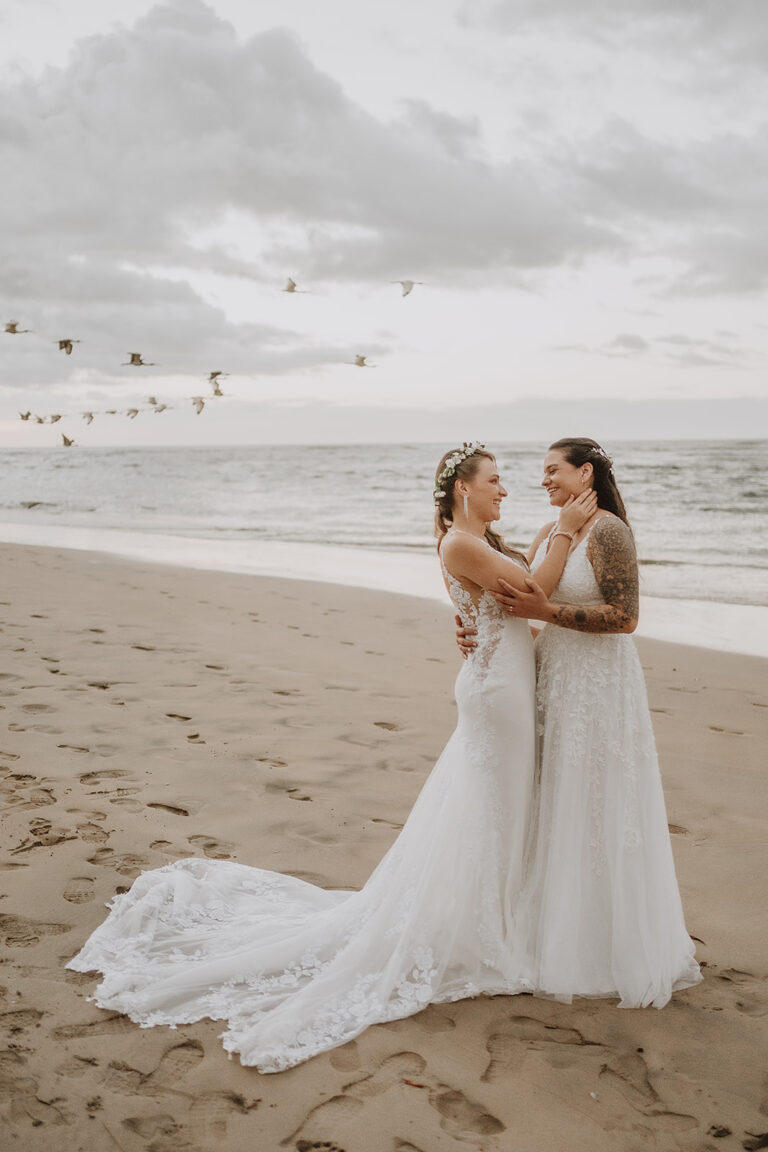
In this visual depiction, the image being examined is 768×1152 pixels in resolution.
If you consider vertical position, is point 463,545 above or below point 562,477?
below

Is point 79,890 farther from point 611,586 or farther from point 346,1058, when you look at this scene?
point 611,586

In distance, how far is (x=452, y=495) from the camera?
4.03m

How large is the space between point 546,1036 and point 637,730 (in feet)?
4.20

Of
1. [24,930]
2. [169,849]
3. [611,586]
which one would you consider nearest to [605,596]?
[611,586]

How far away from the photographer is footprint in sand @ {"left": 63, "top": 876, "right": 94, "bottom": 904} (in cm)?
427

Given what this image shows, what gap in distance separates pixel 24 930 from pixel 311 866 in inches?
57.2

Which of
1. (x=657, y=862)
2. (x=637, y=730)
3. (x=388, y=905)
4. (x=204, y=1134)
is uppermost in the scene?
(x=637, y=730)

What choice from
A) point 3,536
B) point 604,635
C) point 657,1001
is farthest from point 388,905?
point 3,536

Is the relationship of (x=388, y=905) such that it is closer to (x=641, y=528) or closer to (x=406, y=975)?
(x=406, y=975)

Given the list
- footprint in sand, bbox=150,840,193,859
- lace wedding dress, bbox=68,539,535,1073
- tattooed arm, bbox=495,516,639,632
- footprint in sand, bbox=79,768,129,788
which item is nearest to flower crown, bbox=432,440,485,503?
lace wedding dress, bbox=68,539,535,1073

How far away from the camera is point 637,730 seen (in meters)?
3.90

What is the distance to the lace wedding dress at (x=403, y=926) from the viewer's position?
3570 millimetres

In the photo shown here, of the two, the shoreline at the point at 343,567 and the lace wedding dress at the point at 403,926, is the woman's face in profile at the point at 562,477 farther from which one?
the shoreline at the point at 343,567

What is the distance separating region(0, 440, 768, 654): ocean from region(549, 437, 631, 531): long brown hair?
279 inches
